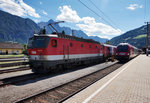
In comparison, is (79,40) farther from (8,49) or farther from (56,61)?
(8,49)

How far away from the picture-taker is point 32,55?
32.9 feet

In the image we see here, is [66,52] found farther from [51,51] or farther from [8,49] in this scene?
[8,49]

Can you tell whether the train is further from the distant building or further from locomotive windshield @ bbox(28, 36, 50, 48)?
the distant building

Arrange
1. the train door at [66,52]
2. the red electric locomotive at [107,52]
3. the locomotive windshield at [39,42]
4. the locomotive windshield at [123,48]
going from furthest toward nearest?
the red electric locomotive at [107,52], the locomotive windshield at [123,48], the train door at [66,52], the locomotive windshield at [39,42]

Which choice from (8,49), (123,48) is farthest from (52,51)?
(8,49)

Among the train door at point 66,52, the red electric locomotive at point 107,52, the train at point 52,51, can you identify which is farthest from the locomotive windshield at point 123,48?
the train door at point 66,52

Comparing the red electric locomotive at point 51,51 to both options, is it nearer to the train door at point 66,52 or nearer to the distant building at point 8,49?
the train door at point 66,52

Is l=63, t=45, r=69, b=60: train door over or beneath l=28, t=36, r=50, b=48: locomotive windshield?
beneath

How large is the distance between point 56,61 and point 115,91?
6.07 metres

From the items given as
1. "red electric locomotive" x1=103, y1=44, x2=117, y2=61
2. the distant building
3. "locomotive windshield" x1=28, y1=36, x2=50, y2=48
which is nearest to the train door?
"locomotive windshield" x1=28, y1=36, x2=50, y2=48

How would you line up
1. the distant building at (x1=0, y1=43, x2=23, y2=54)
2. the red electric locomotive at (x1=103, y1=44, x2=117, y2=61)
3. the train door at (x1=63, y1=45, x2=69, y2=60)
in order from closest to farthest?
the train door at (x1=63, y1=45, x2=69, y2=60), the red electric locomotive at (x1=103, y1=44, x2=117, y2=61), the distant building at (x1=0, y1=43, x2=23, y2=54)

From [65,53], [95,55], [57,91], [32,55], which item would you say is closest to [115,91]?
[57,91]

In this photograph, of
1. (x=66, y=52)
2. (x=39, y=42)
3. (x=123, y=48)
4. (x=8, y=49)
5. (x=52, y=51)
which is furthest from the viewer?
(x=8, y=49)

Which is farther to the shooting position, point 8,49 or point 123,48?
point 8,49
